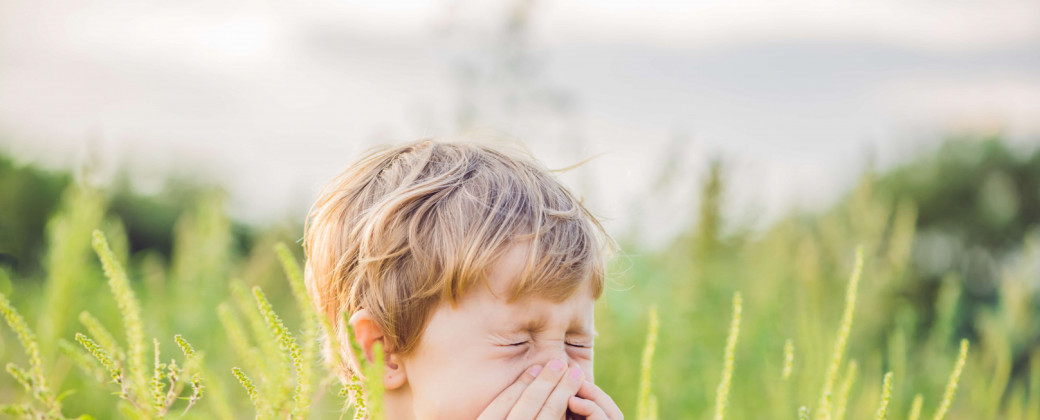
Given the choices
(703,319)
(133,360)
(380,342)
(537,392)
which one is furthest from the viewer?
(703,319)

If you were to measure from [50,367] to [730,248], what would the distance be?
2.84 metres

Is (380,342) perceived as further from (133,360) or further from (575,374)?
(133,360)

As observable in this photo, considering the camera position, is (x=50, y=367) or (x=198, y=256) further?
(x=198, y=256)

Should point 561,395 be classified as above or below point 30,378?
below

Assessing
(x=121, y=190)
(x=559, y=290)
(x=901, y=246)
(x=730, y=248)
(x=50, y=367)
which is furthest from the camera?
(x=121, y=190)

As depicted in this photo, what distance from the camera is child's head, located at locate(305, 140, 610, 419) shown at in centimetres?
143

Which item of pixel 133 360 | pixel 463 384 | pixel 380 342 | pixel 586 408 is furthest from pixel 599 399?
pixel 133 360

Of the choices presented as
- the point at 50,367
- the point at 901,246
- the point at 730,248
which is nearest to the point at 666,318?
the point at 730,248

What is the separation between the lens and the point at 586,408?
146 centimetres

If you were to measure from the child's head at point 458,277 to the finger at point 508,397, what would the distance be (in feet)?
0.04

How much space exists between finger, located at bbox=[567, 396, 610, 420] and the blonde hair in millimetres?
196

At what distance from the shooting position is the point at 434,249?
1500mm

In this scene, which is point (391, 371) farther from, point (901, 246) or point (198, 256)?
point (901, 246)

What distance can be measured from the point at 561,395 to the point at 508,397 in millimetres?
97
